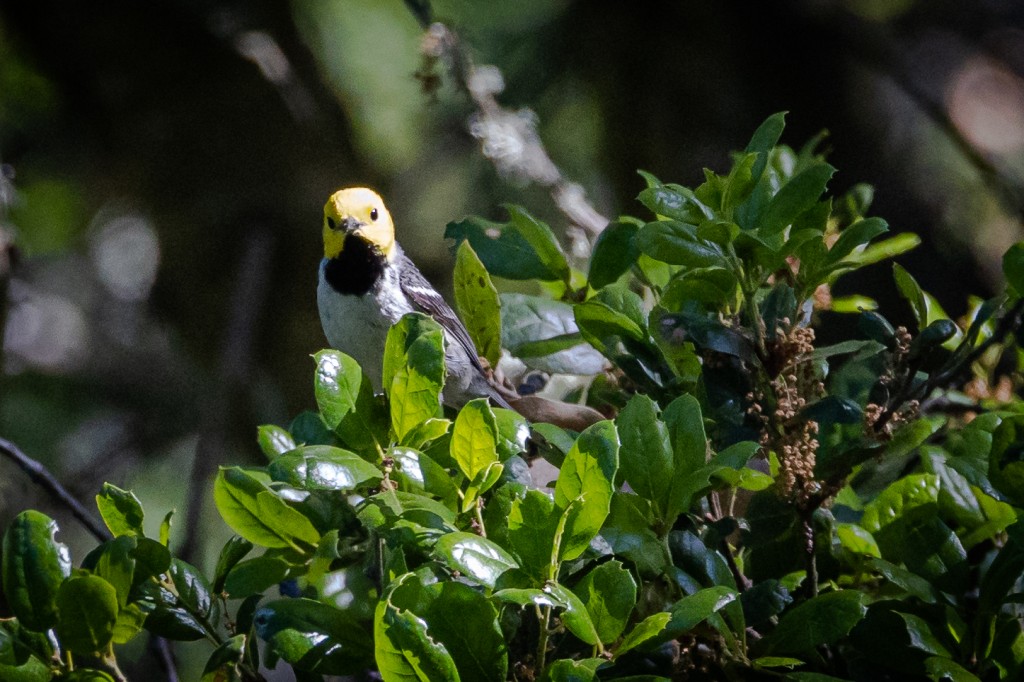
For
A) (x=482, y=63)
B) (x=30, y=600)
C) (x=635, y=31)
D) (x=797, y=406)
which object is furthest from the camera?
(x=635, y=31)

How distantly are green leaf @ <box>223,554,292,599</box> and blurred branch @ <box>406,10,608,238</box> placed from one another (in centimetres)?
109

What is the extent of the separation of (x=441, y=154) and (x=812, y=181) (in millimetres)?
1782

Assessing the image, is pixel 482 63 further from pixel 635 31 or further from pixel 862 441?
pixel 862 441

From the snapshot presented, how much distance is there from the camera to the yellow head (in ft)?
5.36

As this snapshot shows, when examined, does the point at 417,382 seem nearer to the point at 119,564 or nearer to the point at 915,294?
the point at 119,564

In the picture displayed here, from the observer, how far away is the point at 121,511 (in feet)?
2.28

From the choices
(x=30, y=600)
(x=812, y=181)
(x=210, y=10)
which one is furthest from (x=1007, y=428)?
(x=210, y=10)

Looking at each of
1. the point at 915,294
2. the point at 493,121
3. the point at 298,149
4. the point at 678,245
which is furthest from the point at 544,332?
the point at 298,149

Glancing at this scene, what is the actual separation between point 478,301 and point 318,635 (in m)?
0.31

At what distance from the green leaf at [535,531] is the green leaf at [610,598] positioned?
1.6 inches

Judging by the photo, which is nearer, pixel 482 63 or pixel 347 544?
pixel 347 544

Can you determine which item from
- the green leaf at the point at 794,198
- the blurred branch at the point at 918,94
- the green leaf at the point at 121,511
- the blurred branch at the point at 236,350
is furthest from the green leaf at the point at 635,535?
the blurred branch at the point at 236,350

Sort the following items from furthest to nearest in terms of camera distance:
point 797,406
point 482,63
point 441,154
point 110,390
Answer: point 110,390 < point 441,154 < point 482,63 < point 797,406

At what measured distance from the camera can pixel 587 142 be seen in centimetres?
225
